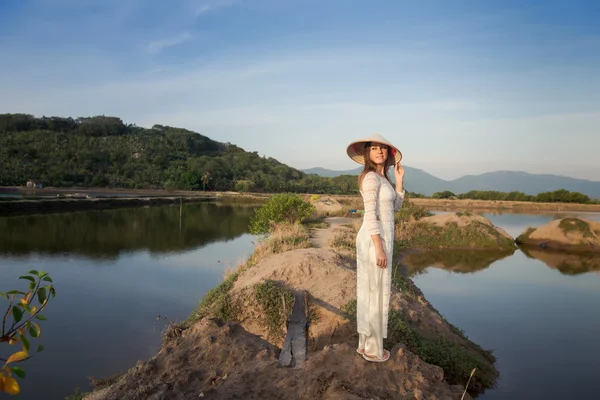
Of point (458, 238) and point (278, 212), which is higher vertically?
point (278, 212)

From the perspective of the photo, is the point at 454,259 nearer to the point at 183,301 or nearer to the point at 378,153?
the point at 183,301

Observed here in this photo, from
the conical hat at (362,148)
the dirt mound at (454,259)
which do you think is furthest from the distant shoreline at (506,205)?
the conical hat at (362,148)

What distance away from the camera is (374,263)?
378cm

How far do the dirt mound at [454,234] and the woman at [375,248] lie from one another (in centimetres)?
1372

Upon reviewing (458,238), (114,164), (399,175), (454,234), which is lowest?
(458,238)

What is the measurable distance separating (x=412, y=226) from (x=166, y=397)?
54.6 feet

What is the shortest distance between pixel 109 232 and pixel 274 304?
49.1 feet

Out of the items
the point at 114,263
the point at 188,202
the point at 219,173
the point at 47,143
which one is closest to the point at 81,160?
the point at 47,143

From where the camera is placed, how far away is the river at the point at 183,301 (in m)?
6.14

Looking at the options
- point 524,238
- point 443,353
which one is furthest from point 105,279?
point 524,238

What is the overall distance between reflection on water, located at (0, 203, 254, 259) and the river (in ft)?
0.25

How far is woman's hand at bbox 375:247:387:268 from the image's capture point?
144 inches

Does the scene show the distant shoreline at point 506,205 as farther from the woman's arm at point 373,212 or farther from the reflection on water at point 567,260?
the woman's arm at point 373,212

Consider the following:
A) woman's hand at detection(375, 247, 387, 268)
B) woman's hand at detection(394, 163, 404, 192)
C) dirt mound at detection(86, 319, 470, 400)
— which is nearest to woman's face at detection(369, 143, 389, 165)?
woman's hand at detection(394, 163, 404, 192)
